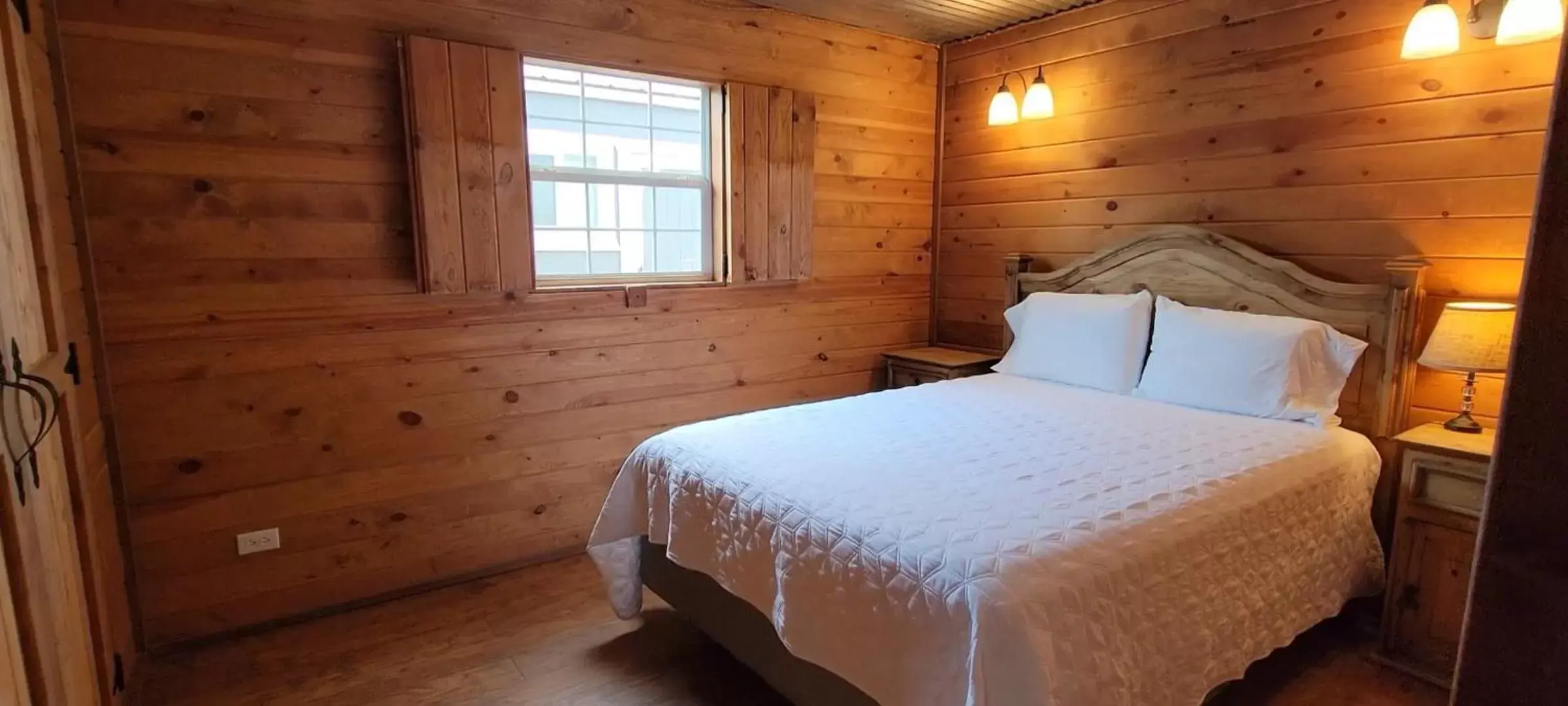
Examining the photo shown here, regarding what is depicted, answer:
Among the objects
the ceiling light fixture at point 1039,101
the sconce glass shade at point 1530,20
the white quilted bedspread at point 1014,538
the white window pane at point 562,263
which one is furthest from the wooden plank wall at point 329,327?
the sconce glass shade at point 1530,20

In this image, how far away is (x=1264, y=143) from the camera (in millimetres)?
2951

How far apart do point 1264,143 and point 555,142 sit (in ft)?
9.07

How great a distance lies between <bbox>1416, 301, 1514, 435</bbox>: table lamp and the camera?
220 centimetres

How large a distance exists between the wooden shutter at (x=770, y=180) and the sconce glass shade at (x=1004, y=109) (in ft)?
2.75

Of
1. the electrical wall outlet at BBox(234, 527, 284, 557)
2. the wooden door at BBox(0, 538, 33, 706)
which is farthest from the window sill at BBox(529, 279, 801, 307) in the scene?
the wooden door at BBox(0, 538, 33, 706)

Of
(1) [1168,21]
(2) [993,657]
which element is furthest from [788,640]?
(1) [1168,21]

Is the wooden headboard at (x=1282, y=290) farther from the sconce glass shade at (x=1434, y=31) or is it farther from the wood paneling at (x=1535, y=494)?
the wood paneling at (x=1535, y=494)

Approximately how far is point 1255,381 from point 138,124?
145 inches

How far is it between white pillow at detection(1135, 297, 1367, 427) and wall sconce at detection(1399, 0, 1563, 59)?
3.01ft

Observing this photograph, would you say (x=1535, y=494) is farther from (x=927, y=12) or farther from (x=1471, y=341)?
(x=927, y=12)

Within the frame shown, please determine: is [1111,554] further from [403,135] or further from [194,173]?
[194,173]

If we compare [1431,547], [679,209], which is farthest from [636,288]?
[1431,547]

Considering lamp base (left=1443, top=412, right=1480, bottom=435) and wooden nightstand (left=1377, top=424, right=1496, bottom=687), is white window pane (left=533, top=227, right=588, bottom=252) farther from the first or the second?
lamp base (left=1443, top=412, right=1480, bottom=435)

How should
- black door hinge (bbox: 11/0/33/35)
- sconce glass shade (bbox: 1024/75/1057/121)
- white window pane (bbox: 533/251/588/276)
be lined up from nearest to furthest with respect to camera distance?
black door hinge (bbox: 11/0/33/35)
white window pane (bbox: 533/251/588/276)
sconce glass shade (bbox: 1024/75/1057/121)
